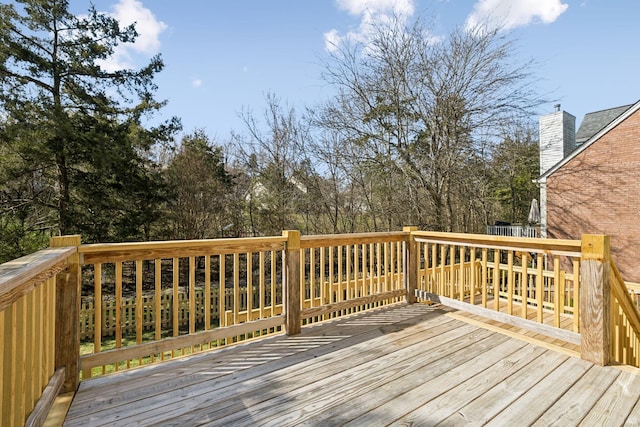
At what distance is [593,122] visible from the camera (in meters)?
13.6

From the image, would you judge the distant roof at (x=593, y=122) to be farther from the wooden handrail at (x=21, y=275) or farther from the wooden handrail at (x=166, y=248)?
the wooden handrail at (x=21, y=275)

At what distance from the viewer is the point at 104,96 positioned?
8.09 metres

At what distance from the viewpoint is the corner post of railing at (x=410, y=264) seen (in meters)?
3.97

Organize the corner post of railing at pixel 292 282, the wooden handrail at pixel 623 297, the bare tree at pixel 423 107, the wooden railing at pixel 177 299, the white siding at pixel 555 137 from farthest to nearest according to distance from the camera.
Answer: the white siding at pixel 555 137
the bare tree at pixel 423 107
the corner post of railing at pixel 292 282
the wooden handrail at pixel 623 297
the wooden railing at pixel 177 299

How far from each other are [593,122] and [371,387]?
17.0 metres

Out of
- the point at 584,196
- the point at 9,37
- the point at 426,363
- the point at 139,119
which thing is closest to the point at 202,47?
the point at 139,119

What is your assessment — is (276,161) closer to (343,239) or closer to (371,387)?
(343,239)

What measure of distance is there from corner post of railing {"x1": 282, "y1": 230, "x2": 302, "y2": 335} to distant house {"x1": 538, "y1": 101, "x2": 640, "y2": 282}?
10.6 metres

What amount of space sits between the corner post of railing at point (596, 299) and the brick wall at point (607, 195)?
10342 mm

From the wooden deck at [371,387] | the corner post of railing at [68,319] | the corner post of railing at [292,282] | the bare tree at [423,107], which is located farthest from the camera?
the bare tree at [423,107]

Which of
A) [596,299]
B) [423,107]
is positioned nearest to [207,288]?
[596,299]

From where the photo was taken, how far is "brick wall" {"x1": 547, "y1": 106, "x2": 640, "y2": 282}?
9633 millimetres

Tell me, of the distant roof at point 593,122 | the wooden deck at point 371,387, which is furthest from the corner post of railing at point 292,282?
the distant roof at point 593,122

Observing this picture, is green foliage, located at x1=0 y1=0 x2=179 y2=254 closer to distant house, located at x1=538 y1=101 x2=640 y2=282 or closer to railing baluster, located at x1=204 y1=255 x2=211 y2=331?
railing baluster, located at x1=204 y1=255 x2=211 y2=331
